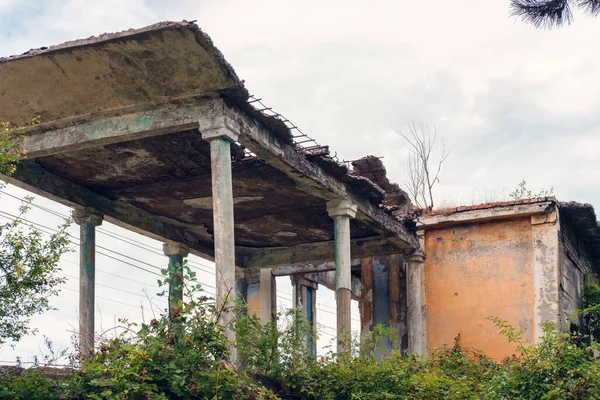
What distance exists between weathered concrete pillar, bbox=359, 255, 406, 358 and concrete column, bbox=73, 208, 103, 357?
5.42 metres

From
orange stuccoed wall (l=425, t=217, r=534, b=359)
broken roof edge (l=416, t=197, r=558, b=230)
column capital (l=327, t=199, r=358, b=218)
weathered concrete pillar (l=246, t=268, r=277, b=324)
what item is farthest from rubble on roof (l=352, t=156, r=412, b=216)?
weathered concrete pillar (l=246, t=268, r=277, b=324)

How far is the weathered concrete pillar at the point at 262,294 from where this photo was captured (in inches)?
693

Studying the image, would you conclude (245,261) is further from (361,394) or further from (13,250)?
(13,250)

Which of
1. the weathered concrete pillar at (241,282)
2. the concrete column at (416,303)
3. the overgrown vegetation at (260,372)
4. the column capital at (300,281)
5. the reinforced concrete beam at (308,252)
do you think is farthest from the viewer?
the column capital at (300,281)

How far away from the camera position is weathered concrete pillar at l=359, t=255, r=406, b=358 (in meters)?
15.8

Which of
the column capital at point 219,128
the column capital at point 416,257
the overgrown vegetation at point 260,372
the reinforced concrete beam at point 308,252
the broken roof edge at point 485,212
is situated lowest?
the overgrown vegetation at point 260,372

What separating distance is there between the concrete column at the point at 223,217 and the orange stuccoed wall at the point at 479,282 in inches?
247

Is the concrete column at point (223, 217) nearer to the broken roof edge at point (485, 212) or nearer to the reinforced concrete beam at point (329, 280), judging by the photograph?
the broken roof edge at point (485, 212)

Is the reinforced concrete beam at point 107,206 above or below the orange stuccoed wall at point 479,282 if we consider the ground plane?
above

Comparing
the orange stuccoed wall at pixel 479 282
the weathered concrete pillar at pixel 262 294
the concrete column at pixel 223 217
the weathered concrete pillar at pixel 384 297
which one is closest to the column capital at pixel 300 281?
the weathered concrete pillar at pixel 262 294

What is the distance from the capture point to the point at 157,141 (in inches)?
433

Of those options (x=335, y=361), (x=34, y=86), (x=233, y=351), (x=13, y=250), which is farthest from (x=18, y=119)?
(x=335, y=361)

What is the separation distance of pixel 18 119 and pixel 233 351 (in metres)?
4.17

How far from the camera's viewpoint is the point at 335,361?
1055 centimetres
